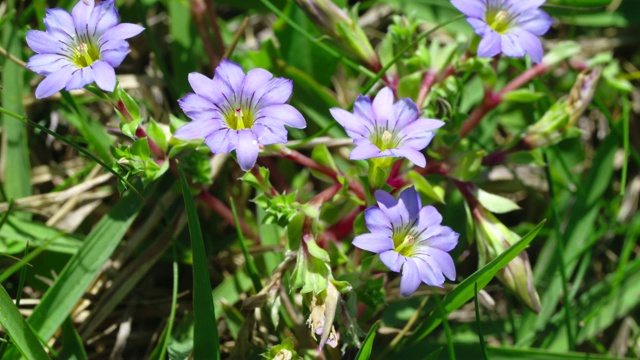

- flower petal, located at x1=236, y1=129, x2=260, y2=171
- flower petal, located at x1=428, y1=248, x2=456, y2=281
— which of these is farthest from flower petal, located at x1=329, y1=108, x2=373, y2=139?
flower petal, located at x1=428, y1=248, x2=456, y2=281

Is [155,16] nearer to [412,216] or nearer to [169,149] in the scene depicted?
[169,149]

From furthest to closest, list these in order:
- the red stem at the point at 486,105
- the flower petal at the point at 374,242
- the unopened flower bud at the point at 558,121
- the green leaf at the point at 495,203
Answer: the red stem at the point at 486,105
the unopened flower bud at the point at 558,121
the green leaf at the point at 495,203
the flower petal at the point at 374,242

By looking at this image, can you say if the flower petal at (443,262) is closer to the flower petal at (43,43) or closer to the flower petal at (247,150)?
the flower petal at (247,150)

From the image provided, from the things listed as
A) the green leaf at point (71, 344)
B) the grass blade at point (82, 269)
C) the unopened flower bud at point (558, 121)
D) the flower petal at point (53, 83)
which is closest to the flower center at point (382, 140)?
the unopened flower bud at point (558, 121)

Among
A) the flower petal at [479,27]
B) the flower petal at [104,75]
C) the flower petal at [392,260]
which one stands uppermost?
the flower petal at [104,75]

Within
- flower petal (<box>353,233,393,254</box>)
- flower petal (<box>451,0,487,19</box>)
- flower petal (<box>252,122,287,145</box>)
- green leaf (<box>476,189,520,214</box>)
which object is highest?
flower petal (<box>252,122,287,145</box>)

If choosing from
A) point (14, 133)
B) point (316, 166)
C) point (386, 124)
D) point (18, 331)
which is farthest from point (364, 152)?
point (14, 133)

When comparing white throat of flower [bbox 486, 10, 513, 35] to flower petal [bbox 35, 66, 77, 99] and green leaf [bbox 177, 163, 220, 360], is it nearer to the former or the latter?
green leaf [bbox 177, 163, 220, 360]
